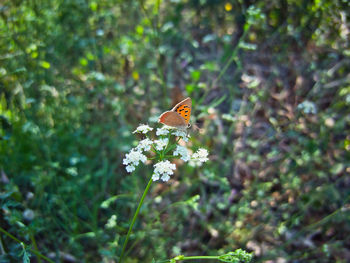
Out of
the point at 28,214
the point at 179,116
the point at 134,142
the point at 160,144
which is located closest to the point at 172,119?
the point at 179,116

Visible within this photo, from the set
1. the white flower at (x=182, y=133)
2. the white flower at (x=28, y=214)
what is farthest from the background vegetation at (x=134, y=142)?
the white flower at (x=182, y=133)

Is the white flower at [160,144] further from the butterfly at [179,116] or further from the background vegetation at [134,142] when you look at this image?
the background vegetation at [134,142]

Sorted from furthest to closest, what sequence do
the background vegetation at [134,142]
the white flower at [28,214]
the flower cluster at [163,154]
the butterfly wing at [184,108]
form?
1. the background vegetation at [134,142]
2. the white flower at [28,214]
3. the butterfly wing at [184,108]
4. the flower cluster at [163,154]

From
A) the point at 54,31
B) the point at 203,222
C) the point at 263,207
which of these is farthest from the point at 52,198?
the point at 263,207

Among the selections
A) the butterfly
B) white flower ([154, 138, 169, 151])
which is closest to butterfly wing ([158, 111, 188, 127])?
the butterfly

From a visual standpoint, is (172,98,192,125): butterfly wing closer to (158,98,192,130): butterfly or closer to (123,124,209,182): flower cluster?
(158,98,192,130): butterfly

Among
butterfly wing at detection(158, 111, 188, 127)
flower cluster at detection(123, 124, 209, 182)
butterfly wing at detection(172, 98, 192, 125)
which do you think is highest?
butterfly wing at detection(172, 98, 192, 125)

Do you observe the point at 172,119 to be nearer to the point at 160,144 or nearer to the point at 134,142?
the point at 160,144
